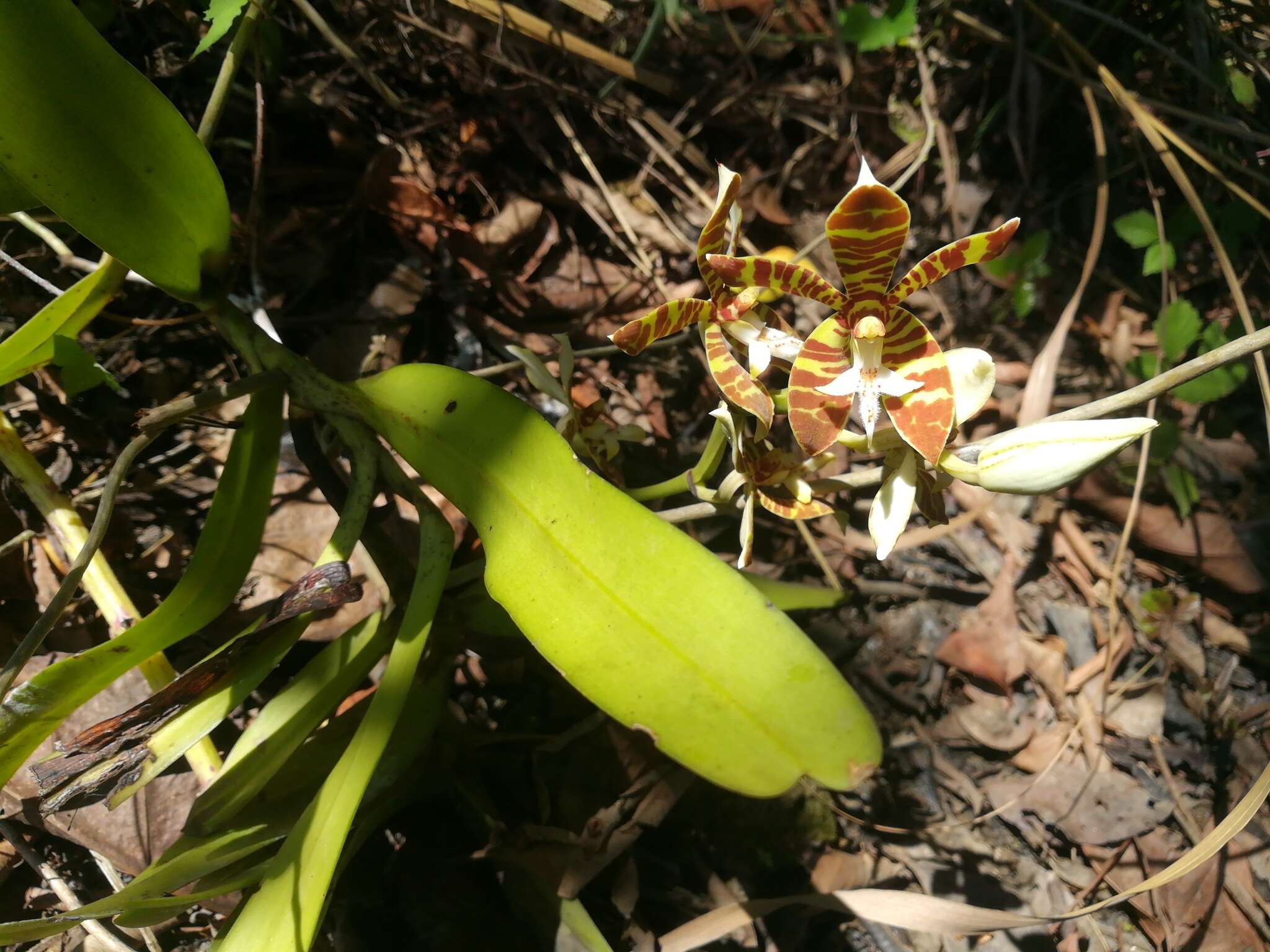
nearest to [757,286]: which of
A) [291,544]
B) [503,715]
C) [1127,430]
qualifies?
[1127,430]

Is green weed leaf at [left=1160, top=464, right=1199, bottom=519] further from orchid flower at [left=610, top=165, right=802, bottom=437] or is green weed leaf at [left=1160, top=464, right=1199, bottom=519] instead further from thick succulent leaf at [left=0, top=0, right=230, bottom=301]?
thick succulent leaf at [left=0, top=0, right=230, bottom=301]

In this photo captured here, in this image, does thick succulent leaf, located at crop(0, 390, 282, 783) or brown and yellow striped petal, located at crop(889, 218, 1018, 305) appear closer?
brown and yellow striped petal, located at crop(889, 218, 1018, 305)

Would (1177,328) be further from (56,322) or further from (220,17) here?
(56,322)

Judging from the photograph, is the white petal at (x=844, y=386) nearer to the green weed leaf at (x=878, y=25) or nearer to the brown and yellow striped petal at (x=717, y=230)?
the brown and yellow striped petal at (x=717, y=230)

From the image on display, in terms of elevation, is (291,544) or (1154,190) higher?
(291,544)

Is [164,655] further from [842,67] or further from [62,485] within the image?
[842,67]

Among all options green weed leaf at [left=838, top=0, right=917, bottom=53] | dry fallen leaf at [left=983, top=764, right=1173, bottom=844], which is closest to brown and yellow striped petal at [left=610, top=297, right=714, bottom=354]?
green weed leaf at [left=838, top=0, right=917, bottom=53]
